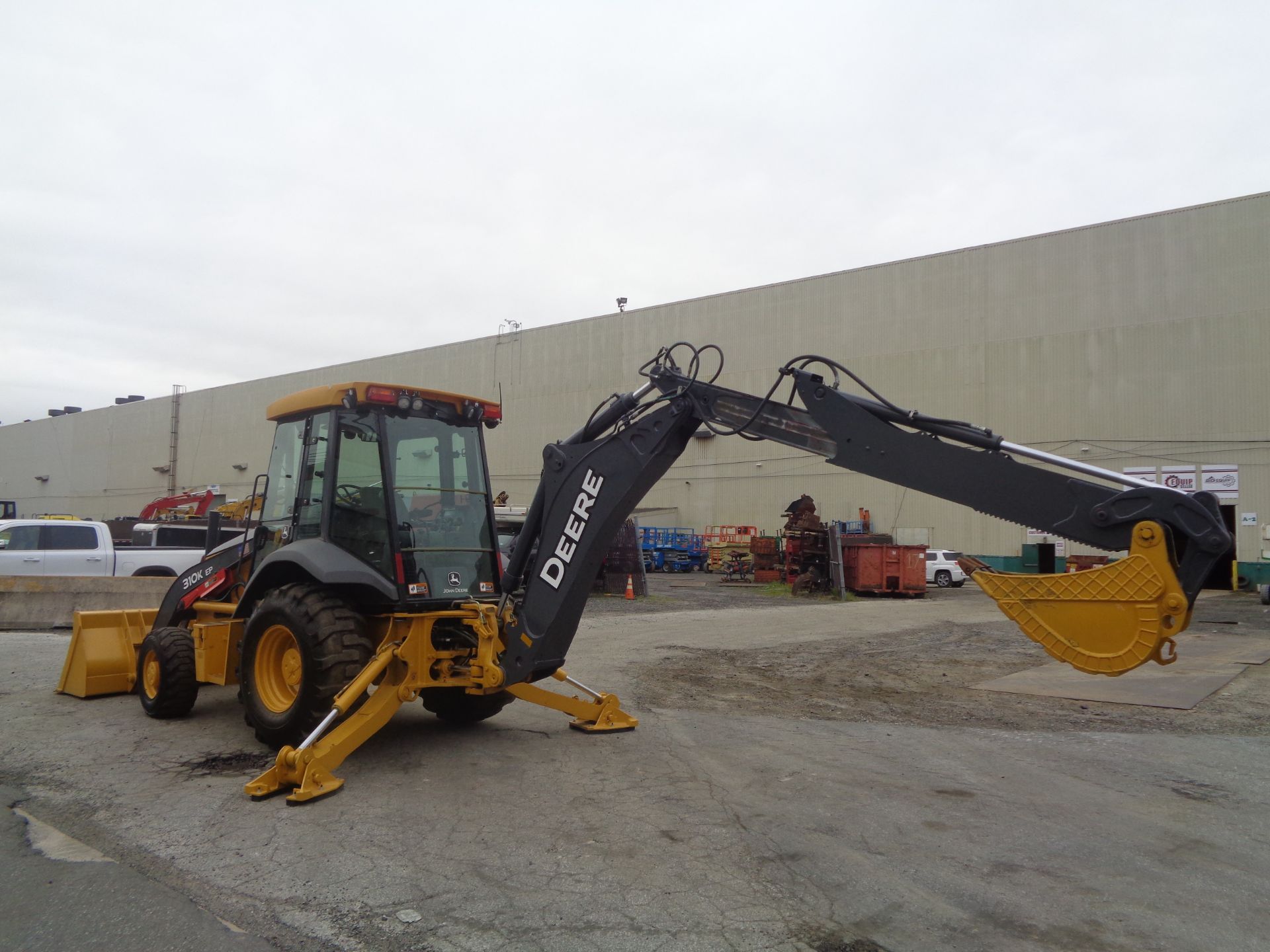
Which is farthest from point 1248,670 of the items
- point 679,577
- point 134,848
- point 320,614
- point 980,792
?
point 679,577

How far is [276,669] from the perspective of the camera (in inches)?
280

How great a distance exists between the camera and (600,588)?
2575 cm

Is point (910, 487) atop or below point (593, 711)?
atop

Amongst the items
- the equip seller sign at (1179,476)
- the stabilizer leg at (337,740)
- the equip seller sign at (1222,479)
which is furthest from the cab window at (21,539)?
the equip seller sign at (1222,479)

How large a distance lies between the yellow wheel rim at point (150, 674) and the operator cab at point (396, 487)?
1.77 m

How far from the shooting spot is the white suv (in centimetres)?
3466

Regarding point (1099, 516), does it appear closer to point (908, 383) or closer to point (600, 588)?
point (600, 588)

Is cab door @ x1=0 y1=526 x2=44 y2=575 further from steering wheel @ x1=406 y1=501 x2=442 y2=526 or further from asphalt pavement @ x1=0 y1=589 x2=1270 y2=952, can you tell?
steering wheel @ x1=406 y1=501 x2=442 y2=526

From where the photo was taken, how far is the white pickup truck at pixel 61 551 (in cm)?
1573

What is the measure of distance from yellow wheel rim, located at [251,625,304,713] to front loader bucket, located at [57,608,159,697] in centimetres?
295

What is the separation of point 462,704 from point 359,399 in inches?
108

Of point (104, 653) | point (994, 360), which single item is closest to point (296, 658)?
point (104, 653)

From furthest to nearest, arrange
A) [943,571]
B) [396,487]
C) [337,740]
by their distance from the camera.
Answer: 1. [943,571]
2. [396,487]
3. [337,740]

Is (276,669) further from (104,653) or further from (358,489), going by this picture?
(104,653)
